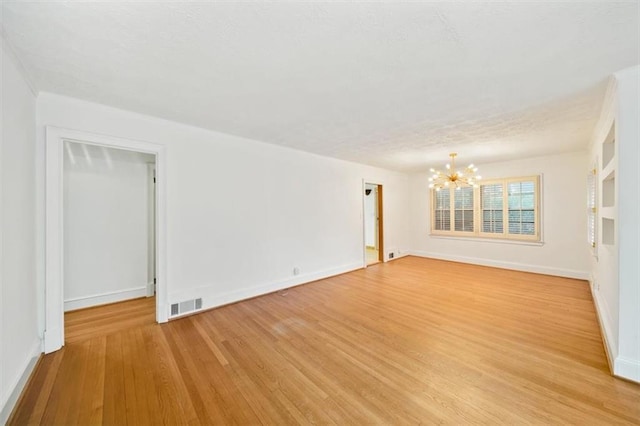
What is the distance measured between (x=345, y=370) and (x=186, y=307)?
2.22 m

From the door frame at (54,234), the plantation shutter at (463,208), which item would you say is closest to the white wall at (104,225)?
the door frame at (54,234)

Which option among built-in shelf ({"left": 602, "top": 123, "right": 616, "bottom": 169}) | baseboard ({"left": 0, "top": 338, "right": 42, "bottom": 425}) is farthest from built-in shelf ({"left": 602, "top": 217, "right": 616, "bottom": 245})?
baseboard ({"left": 0, "top": 338, "right": 42, "bottom": 425})

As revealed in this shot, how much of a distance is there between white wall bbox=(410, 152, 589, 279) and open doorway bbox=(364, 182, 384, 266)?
2261mm

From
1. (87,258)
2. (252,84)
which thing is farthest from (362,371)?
(87,258)

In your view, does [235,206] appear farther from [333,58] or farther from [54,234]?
[333,58]

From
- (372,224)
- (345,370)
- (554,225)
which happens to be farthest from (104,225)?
(554,225)

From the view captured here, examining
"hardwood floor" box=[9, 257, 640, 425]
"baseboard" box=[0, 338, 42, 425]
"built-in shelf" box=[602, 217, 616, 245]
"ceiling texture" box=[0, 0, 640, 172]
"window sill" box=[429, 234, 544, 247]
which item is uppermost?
"ceiling texture" box=[0, 0, 640, 172]

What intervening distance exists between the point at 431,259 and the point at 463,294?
113 inches

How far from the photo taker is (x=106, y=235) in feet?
Result: 12.2

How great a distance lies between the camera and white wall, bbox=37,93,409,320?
297cm

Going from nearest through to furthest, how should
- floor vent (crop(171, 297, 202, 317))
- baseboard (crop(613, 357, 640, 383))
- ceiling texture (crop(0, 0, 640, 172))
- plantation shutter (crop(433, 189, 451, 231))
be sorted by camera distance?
ceiling texture (crop(0, 0, 640, 172))
baseboard (crop(613, 357, 640, 383))
floor vent (crop(171, 297, 202, 317))
plantation shutter (crop(433, 189, 451, 231))

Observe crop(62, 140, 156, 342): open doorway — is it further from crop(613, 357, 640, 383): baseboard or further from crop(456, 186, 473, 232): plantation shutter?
crop(456, 186, 473, 232): plantation shutter

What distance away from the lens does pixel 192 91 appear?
92.7 inches

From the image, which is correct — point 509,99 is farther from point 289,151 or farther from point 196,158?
point 196,158
